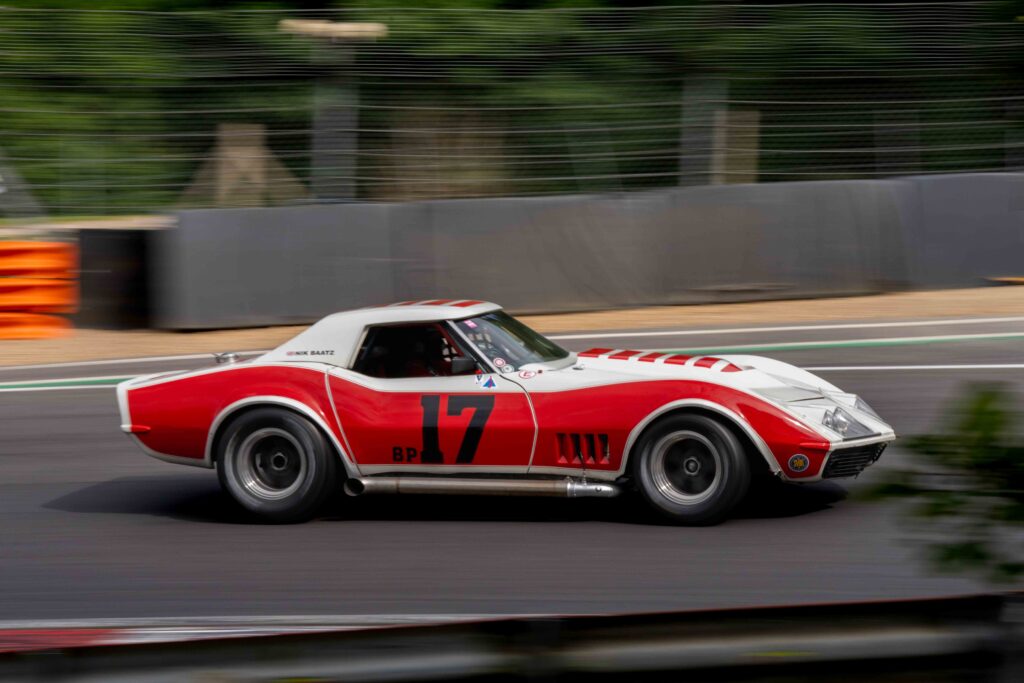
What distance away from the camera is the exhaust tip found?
636 centimetres

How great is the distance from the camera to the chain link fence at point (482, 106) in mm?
12992

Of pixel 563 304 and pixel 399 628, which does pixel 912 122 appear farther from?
pixel 399 628

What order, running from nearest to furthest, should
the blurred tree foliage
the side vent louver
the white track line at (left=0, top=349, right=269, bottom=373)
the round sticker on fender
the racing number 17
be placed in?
→ the blurred tree foliage < the round sticker on fender < the side vent louver < the racing number 17 < the white track line at (left=0, top=349, right=269, bottom=373)

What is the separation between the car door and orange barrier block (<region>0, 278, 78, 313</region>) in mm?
7324

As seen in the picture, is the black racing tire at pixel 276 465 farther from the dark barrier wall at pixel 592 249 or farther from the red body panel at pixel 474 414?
the dark barrier wall at pixel 592 249

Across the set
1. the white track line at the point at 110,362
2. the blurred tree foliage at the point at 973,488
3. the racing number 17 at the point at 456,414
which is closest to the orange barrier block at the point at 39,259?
the white track line at the point at 110,362

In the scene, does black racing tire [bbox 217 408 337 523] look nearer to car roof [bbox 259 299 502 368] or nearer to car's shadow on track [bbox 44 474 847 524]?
car's shadow on track [bbox 44 474 847 524]

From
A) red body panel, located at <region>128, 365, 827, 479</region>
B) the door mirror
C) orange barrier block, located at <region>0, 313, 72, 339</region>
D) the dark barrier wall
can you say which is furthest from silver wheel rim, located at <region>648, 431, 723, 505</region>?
orange barrier block, located at <region>0, 313, 72, 339</region>

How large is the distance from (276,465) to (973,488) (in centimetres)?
491

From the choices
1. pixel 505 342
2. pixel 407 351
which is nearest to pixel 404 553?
pixel 407 351

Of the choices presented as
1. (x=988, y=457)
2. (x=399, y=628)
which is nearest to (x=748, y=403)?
(x=399, y=628)

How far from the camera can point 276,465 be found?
21.6ft

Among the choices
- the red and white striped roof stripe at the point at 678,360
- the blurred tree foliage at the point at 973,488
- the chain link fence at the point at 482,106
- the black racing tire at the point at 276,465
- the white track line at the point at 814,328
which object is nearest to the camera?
the blurred tree foliage at the point at 973,488

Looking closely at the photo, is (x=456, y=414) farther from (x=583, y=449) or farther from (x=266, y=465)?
(x=266, y=465)
